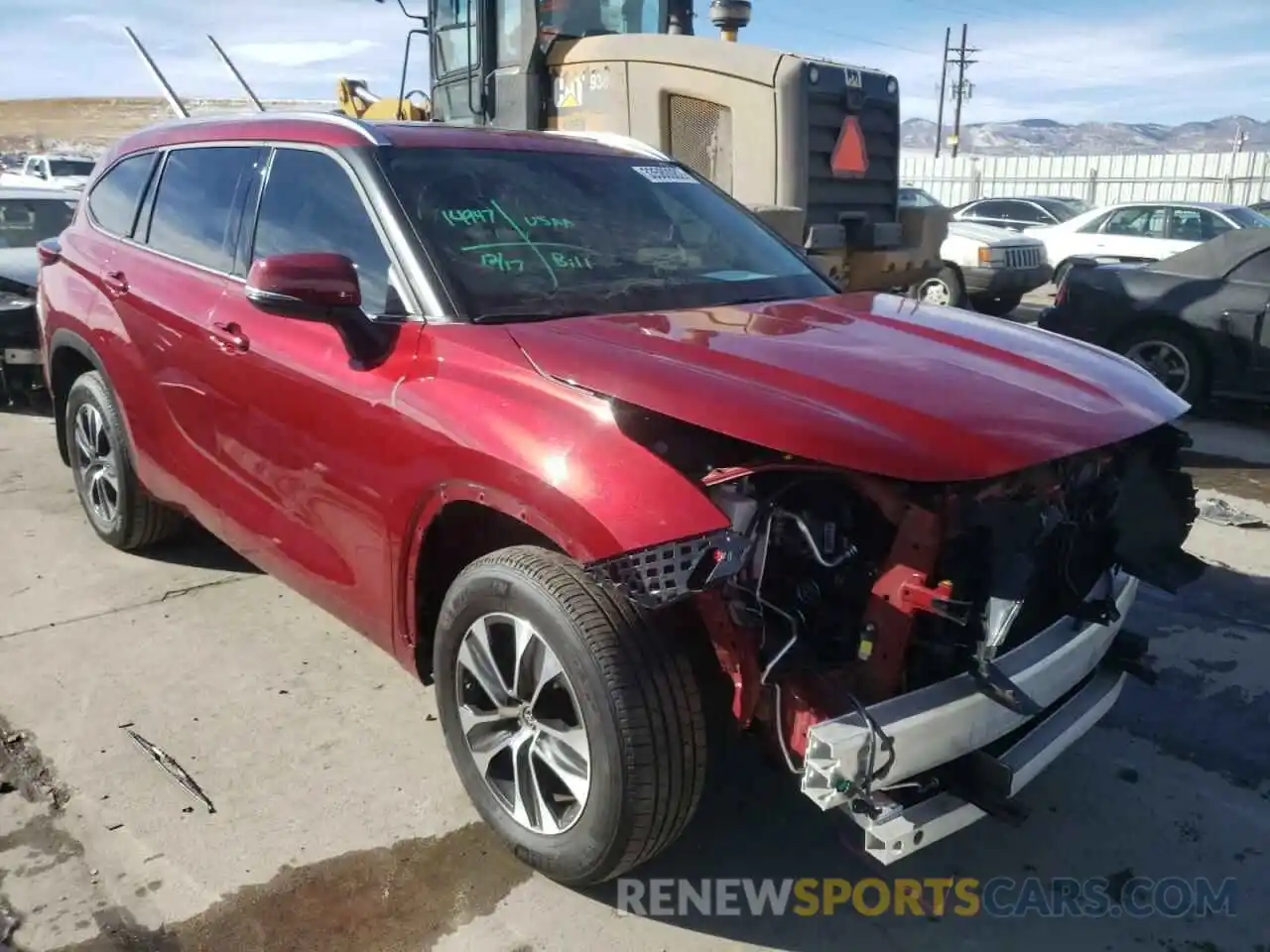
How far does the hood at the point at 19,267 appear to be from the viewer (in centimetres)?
766

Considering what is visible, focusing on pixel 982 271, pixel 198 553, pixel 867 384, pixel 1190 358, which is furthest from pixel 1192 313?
pixel 198 553

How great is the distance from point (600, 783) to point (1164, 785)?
1917 mm

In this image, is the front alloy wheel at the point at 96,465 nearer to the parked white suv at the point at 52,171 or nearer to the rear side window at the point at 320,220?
the rear side window at the point at 320,220

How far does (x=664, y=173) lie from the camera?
398 centimetres

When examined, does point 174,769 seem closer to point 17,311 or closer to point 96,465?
point 96,465

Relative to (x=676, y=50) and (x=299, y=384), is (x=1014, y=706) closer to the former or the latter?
(x=299, y=384)

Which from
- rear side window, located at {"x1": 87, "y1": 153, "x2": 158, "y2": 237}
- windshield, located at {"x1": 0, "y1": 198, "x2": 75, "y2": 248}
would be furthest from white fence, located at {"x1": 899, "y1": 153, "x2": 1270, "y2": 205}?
rear side window, located at {"x1": 87, "y1": 153, "x2": 158, "y2": 237}

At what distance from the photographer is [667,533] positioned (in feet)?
7.34

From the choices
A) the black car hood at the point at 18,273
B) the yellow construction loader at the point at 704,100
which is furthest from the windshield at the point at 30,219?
the yellow construction loader at the point at 704,100

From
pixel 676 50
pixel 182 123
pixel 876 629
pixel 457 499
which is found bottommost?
pixel 876 629

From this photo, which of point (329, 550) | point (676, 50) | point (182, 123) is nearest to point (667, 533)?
point (329, 550)

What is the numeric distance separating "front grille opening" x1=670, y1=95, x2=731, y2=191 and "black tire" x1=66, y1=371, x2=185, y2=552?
429cm

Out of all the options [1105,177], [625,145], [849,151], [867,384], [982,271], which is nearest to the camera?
[867,384]

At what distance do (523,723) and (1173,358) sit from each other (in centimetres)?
702
